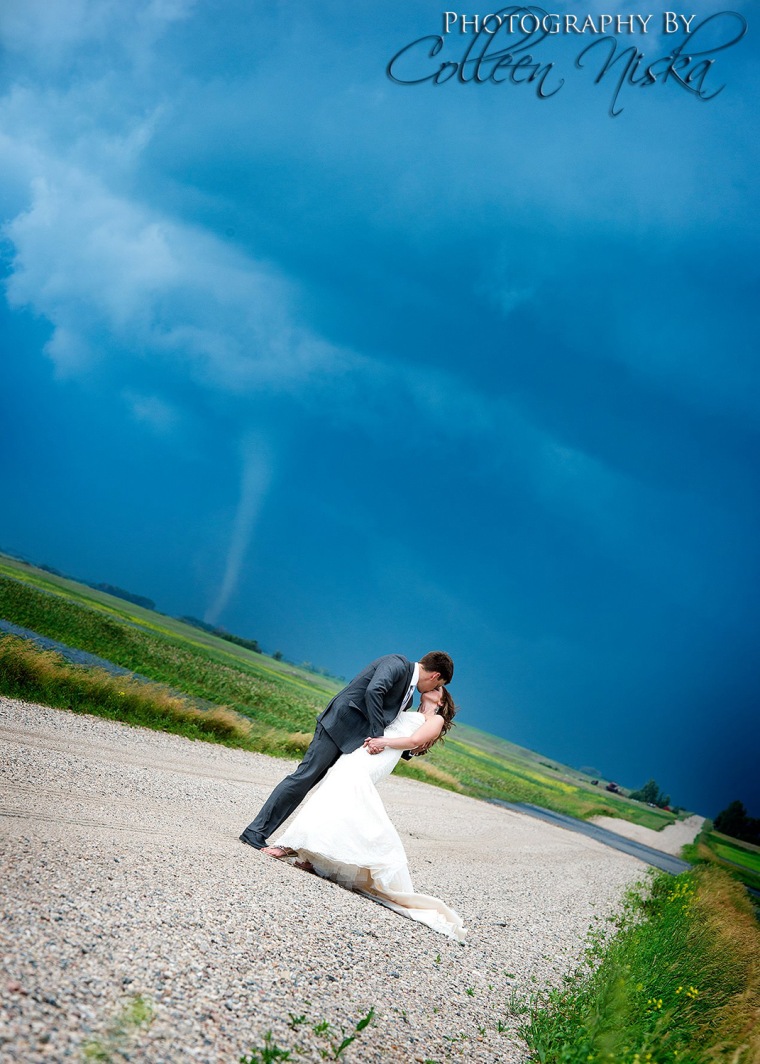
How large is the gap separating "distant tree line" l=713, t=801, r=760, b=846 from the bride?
145834 millimetres

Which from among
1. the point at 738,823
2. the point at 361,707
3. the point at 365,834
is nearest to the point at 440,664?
the point at 361,707

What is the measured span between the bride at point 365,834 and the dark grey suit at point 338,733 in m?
0.15

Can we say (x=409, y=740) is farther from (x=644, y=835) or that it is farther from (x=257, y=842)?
(x=644, y=835)

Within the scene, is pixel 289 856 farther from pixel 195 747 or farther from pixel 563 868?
pixel 563 868

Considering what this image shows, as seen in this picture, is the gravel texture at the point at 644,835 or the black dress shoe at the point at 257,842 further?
the gravel texture at the point at 644,835

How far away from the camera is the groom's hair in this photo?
27.1ft

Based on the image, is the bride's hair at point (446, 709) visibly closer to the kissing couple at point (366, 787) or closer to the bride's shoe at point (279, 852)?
the kissing couple at point (366, 787)

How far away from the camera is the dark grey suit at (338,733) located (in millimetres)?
8148

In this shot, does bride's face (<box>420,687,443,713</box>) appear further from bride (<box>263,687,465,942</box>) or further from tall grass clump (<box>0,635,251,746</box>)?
tall grass clump (<box>0,635,251,746</box>)

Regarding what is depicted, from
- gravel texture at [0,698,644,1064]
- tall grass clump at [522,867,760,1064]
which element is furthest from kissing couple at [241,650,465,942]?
tall grass clump at [522,867,760,1064]

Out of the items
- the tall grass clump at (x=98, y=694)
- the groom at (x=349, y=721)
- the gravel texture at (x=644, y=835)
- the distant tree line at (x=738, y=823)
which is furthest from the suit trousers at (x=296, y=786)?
the distant tree line at (x=738, y=823)

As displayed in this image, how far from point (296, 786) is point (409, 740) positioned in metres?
1.36

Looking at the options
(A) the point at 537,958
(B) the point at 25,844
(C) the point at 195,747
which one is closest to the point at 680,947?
(A) the point at 537,958

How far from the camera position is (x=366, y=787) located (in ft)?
25.9
